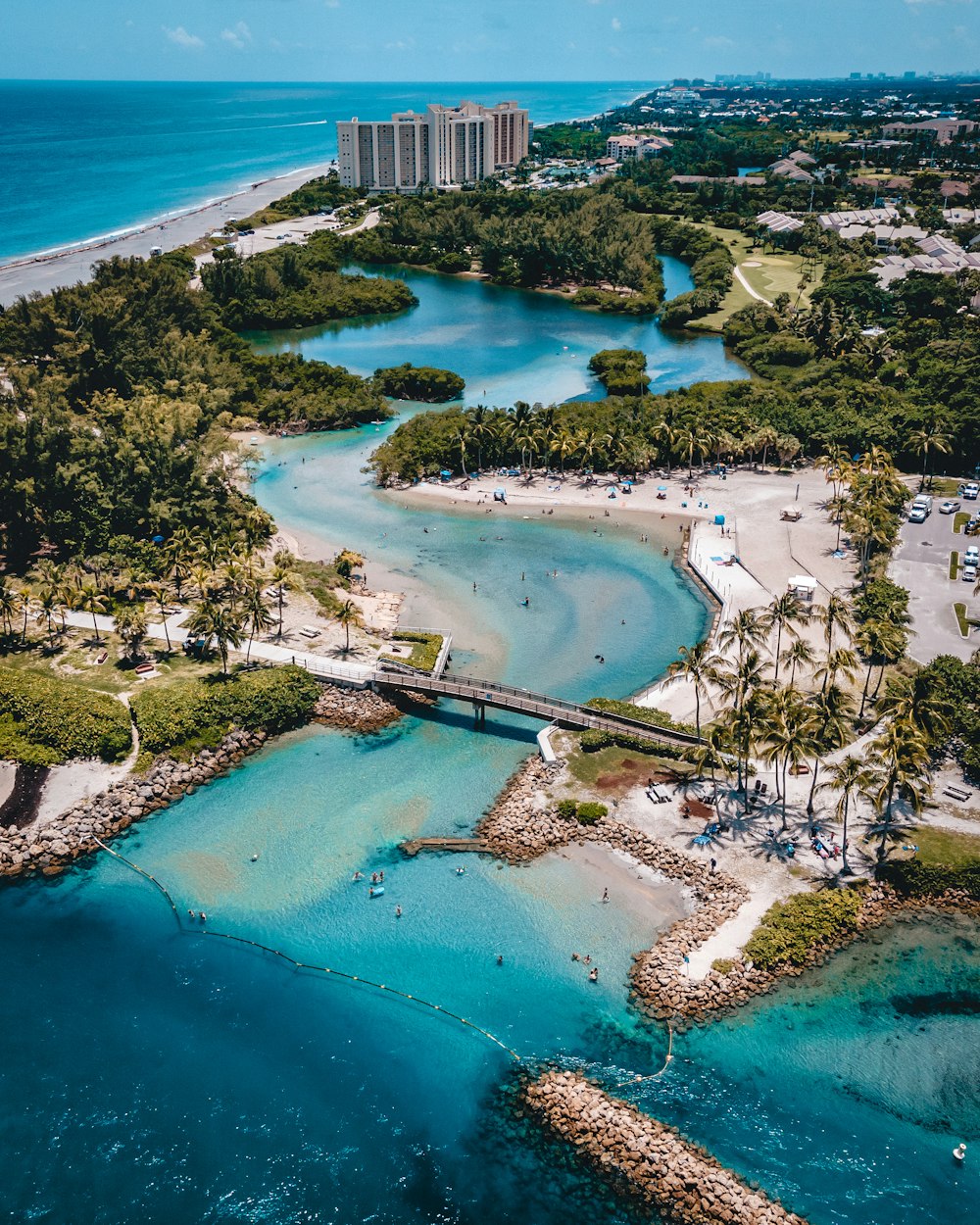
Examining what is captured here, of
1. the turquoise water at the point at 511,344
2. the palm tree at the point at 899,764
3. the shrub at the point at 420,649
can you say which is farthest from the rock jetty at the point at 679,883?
the turquoise water at the point at 511,344

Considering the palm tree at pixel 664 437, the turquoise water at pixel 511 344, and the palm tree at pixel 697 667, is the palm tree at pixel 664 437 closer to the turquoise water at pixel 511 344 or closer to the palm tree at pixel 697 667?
the turquoise water at pixel 511 344

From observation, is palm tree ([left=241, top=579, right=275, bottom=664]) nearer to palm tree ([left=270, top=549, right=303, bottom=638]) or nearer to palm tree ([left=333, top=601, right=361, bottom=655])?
palm tree ([left=270, top=549, right=303, bottom=638])

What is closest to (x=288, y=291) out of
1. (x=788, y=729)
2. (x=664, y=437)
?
(x=664, y=437)

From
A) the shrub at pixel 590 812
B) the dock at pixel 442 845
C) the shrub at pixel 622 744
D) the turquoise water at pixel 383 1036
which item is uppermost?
the shrub at pixel 622 744

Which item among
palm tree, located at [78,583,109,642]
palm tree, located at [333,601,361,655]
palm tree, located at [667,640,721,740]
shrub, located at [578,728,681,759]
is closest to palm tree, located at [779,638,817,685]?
palm tree, located at [667,640,721,740]

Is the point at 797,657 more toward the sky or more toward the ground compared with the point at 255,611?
more toward the sky

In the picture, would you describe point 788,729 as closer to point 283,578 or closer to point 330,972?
point 330,972
